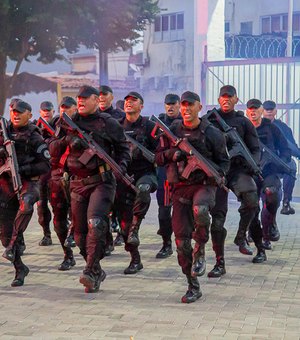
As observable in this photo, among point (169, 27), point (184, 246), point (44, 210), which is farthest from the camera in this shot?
point (169, 27)

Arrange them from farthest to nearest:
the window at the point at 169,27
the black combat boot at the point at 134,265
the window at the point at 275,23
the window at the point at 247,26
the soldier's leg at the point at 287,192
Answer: the window at the point at 247,26 → the window at the point at 169,27 → the window at the point at 275,23 → the soldier's leg at the point at 287,192 → the black combat boot at the point at 134,265

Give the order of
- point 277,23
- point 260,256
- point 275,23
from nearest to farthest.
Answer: point 260,256, point 277,23, point 275,23

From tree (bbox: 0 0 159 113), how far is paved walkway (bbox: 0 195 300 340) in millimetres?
14903

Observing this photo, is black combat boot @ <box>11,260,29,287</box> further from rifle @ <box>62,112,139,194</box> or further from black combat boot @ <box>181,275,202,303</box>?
black combat boot @ <box>181,275,202,303</box>

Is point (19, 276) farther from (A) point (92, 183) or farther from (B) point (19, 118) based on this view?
(B) point (19, 118)

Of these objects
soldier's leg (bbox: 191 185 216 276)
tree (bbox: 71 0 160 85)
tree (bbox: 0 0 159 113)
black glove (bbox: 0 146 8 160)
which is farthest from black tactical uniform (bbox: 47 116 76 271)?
tree (bbox: 71 0 160 85)

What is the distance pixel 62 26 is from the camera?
81.5 feet

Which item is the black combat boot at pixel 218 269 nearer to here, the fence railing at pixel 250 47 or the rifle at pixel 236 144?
the rifle at pixel 236 144

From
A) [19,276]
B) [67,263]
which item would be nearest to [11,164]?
[19,276]

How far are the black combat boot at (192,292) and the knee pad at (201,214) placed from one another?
0.51 meters

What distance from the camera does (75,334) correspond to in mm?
6355

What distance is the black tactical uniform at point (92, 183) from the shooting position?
7832 mm

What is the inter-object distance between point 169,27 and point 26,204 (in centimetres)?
3033

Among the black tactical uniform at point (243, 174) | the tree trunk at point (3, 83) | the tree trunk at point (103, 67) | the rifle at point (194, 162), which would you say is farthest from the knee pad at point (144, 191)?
the tree trunk at point (103, 67)
